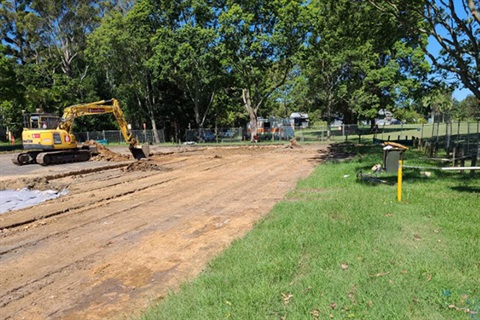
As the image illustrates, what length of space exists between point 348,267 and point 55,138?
22747 millimetres

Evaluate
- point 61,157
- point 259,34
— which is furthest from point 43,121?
point 259,34

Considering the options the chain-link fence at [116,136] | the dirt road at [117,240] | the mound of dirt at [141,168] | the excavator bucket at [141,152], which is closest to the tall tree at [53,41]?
the chain-link fence at [116,136]

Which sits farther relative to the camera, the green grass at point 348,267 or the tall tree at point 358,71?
the tall tree at point 358,71

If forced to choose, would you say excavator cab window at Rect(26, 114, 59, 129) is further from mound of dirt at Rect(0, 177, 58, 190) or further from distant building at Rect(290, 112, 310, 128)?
distant building at Rect(290, 112, 310, 128)

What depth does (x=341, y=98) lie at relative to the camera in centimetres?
4525

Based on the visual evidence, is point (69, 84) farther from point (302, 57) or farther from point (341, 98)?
point (341, 98)

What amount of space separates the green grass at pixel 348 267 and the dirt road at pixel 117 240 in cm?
79

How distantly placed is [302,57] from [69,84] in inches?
1191

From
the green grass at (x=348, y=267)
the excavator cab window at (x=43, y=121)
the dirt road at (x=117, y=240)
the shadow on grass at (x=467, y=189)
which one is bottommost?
the dirt road at (x=117, y=240)

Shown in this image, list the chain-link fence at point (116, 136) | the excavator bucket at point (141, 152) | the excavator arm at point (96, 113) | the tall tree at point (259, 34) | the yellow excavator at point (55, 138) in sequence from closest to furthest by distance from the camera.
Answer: the yellow excavator at point (55, 138), the excavator arm at point (96, 113), the excavator bucket at point (141, 152), the tall tree at point (259, 34), the chain-link fence at point (116, 136)

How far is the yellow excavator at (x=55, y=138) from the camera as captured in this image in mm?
23203

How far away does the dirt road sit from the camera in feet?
17.1

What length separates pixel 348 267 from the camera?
5223 millimetres

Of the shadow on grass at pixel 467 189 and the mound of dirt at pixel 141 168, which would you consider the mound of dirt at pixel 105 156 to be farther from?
the shadow on grass at pixel 467 189
